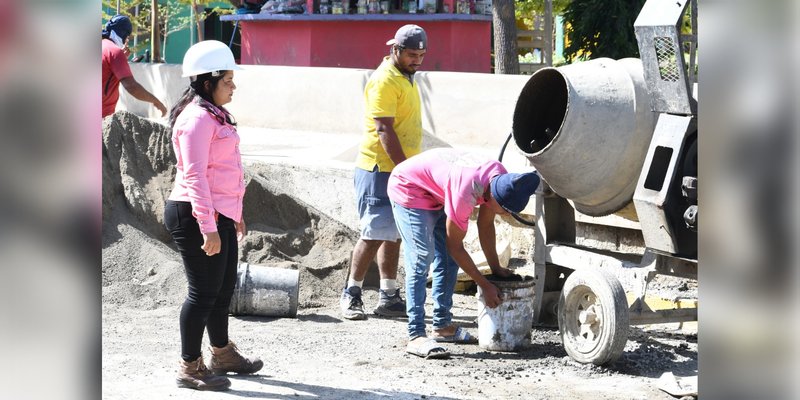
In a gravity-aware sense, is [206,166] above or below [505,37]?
below

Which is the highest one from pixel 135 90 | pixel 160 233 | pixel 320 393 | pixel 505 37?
pixel 505 37

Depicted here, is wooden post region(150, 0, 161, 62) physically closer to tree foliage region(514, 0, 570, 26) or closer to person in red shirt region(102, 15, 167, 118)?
tree foliage region(514, 0, 570, 26)

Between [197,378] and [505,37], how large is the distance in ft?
31.3

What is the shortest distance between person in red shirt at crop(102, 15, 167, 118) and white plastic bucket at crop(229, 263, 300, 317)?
1.82 m

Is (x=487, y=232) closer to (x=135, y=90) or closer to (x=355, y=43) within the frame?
(x=135, y=90)

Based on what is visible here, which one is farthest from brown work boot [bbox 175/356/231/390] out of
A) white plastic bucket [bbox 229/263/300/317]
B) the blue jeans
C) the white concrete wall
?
the white concrete wall

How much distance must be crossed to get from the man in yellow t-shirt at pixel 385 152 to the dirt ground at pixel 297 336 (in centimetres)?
26

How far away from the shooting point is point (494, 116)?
11055 millimetres

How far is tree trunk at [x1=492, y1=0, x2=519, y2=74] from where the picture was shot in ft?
45.2

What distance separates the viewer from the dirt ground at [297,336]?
17.7 feet

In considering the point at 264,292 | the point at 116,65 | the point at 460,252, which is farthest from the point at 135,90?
the point at 460,252

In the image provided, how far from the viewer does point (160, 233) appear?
27.8 ft
